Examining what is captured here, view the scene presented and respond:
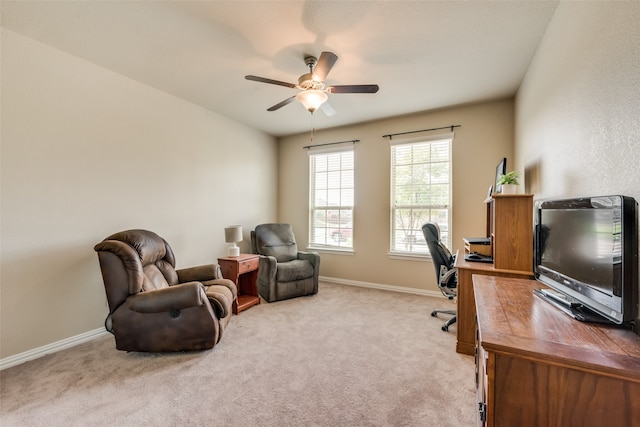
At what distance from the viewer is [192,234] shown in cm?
364

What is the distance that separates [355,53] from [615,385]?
2641 millimetres

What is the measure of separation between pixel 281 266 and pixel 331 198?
163 centimetres

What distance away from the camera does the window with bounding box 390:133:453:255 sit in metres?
3.87

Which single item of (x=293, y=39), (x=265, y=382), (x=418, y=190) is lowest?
(x=265, y=382)

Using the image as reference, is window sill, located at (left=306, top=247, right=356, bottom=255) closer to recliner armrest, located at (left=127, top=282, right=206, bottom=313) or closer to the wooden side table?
the wooden side table

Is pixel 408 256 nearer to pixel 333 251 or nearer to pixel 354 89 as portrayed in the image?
pixel 333 251

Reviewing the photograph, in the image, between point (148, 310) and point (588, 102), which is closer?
point (588, 102)

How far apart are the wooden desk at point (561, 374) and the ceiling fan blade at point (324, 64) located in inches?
77.8

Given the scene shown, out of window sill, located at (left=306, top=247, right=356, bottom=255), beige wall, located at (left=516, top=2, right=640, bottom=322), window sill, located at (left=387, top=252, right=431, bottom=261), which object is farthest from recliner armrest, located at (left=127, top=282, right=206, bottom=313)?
window sill, located at (left=387, top=252, right=431, bottom=261)

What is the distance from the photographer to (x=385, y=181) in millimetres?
4277

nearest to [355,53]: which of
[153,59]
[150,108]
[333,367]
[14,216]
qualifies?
[153,59]

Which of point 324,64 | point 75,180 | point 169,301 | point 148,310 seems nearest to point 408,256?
point 324,64

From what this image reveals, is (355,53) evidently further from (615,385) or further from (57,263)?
(57,263)

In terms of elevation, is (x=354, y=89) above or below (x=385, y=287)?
above
